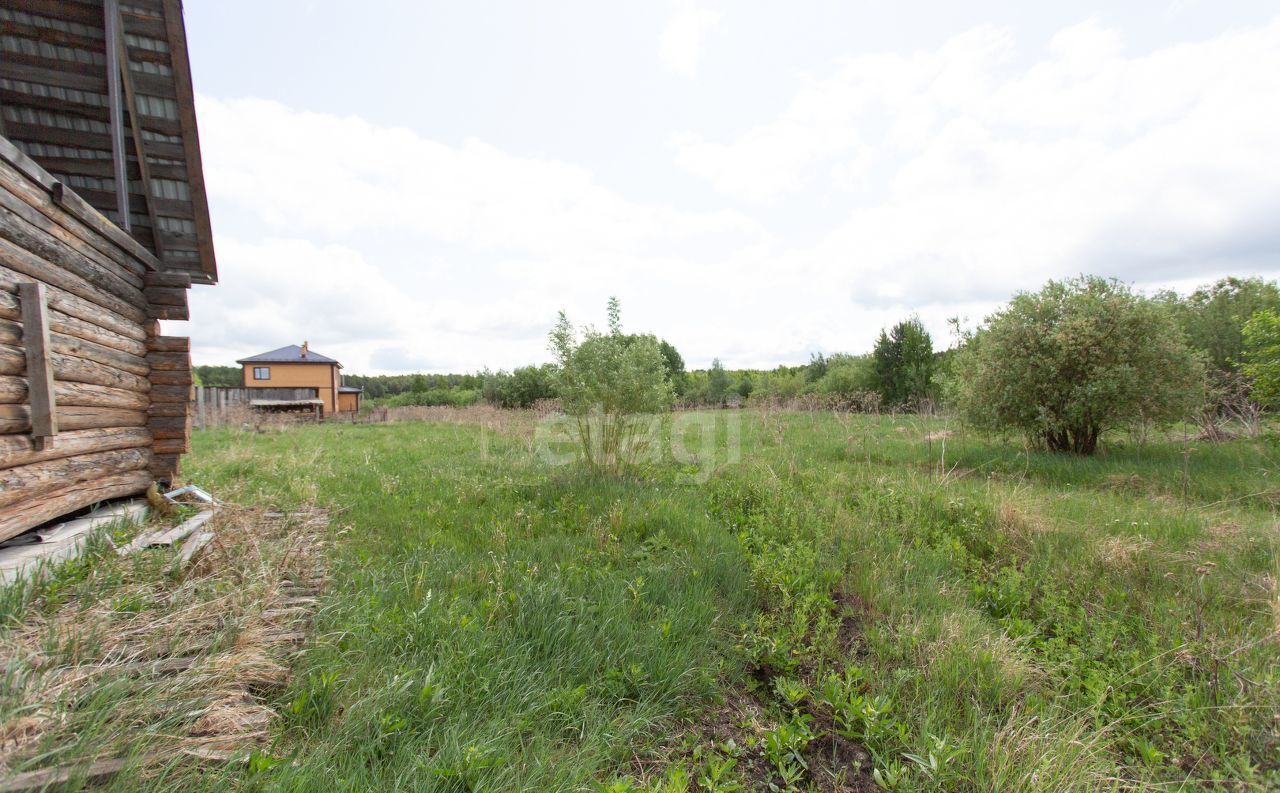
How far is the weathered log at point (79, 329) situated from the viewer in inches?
130

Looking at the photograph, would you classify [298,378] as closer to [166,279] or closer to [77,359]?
[166,279]

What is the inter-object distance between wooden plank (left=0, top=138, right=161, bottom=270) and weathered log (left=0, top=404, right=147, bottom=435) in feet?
5.42

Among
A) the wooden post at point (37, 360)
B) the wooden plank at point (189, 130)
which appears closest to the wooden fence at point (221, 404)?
the wooden plank at point (189, 130)

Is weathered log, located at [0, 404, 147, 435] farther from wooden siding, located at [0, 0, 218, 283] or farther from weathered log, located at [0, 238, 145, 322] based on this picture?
wooden siding, located at [0, 0, 218, 283]

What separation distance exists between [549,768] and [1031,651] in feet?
9.54

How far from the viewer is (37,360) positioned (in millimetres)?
3426

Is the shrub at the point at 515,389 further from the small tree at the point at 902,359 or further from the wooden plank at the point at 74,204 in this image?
the wooden plank at the point at 74,204

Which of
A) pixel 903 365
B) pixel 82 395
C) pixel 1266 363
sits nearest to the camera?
pixel 82 395

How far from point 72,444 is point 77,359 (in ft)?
2.34

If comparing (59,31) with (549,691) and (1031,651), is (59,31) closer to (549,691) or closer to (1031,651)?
(549,691)

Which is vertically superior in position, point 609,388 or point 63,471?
point 609,388

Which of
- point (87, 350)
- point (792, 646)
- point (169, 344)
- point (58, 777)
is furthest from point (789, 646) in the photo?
point (169, 344)

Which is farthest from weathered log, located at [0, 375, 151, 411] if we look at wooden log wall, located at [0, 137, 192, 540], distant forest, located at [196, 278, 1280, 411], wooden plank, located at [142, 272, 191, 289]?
distant forest, located at [196, 278, 1280, 411]

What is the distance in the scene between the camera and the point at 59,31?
4738 mm
